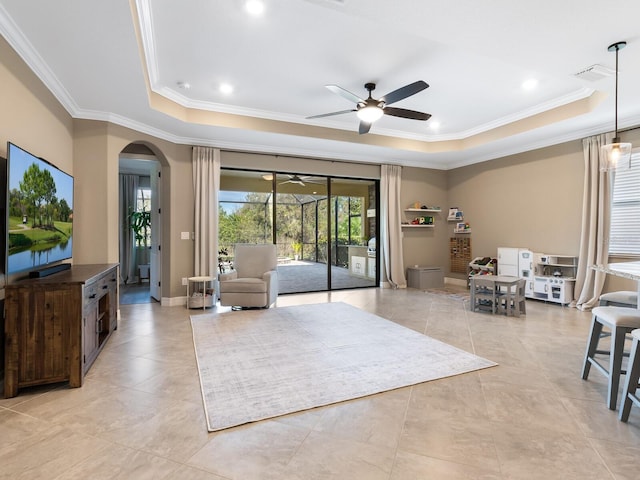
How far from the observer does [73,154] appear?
171 inches

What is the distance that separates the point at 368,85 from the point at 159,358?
148 inches

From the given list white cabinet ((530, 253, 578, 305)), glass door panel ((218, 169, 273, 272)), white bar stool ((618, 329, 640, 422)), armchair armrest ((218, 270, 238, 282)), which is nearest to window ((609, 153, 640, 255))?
white cabinet ((530, 253, 578, 305))

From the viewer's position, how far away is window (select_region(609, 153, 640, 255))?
4.80 meters

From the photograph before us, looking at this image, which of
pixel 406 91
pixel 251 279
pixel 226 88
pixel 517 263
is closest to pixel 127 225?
pixel 251 279

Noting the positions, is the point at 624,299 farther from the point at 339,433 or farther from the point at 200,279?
the point at 200,279

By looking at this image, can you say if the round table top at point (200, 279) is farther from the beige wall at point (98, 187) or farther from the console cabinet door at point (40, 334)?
the console cabinet door at point (40, 334)

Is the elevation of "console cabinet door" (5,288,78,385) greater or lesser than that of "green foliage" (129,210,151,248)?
lesser

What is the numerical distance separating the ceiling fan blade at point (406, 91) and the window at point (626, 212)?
Result: 3.58 metres

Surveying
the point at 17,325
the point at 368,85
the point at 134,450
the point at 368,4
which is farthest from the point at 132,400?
the point at 368,85

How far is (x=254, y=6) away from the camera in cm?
278

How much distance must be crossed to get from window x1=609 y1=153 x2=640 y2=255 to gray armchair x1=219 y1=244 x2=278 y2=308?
5.00 meters

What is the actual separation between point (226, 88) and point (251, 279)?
2.65 metres

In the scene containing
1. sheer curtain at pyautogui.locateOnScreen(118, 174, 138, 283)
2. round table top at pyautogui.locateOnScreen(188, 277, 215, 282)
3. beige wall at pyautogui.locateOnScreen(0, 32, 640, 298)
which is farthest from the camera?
sheer curtain at pyautogui.locateOnScreen(118, 174, 138, 283)

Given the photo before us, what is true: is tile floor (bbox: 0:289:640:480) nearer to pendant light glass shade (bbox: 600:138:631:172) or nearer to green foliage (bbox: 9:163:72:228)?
green foliage (bbox: 9:163:72:228)
